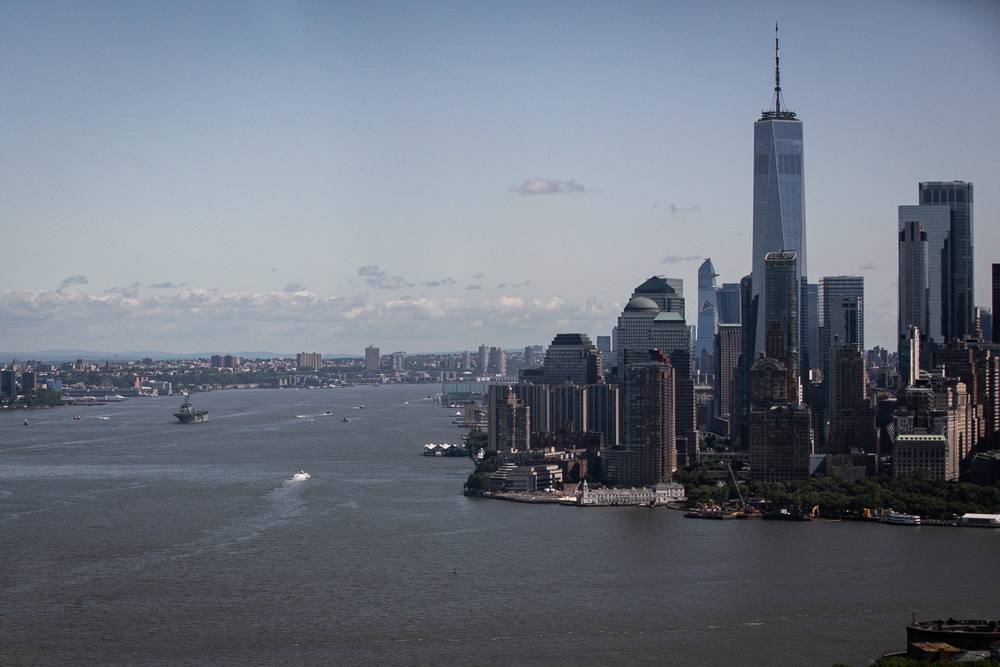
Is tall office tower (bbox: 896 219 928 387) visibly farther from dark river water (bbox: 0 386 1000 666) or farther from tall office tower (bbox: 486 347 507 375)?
tall office tower (bbox: 486 347 507 375)

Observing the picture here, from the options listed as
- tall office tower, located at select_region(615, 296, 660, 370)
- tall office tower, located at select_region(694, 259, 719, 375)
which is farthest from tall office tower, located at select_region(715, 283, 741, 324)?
tall office tower, located at select_region(615, 296, 660, 370)

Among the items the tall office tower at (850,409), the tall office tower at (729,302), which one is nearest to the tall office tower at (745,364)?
the tall office tower at (850,409)

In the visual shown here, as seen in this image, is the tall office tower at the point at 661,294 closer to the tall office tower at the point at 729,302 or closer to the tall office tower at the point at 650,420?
the tall office tower at the point at 729,302

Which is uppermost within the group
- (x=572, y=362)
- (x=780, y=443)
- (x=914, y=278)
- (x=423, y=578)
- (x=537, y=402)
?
(x=914, y=278)

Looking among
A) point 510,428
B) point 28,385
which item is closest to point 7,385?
point 28,385

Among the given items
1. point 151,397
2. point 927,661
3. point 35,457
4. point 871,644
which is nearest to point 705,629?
point 871,644

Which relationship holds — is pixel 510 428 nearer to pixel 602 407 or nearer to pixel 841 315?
pixel 602 407
